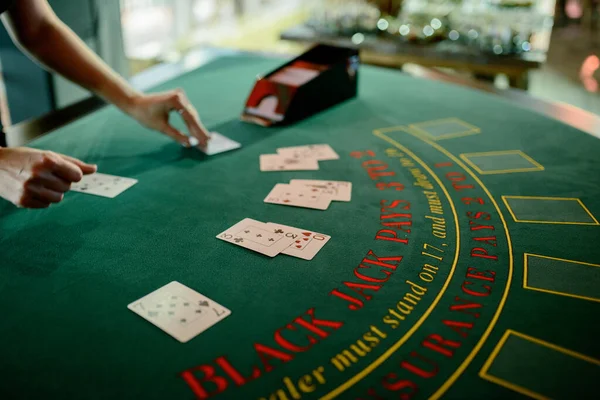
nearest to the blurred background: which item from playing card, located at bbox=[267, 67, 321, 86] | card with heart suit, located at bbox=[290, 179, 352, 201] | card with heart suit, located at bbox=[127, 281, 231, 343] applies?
playing card, located at bbox=[267, 67, 321, 86]

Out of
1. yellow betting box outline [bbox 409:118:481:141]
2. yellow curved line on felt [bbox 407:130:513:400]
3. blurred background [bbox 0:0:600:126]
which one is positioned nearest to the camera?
yellow curved line on felt [bbox 407:130:513:400]

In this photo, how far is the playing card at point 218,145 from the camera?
1.90 metres

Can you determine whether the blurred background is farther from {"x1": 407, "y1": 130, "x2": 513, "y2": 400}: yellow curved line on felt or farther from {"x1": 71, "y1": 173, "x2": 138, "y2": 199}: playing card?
{"x1": 407, "y1": 130, "x2": 513, "y2": 400}: yellow curved line on felt

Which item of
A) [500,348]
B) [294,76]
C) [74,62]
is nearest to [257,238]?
[500,348]

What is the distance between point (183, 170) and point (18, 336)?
2.80ft

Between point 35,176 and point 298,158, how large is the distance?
0.89 meters

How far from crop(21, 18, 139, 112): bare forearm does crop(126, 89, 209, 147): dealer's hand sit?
44 mm

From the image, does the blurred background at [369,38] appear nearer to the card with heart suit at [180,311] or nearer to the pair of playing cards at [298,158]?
the pair of playing cards at [298,158]

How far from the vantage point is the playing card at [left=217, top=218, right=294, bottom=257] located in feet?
4.17

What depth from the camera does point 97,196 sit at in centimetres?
154

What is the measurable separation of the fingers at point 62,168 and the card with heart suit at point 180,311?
0.37 m

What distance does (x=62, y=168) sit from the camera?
1.21 metres

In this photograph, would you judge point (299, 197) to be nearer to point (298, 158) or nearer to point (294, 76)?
point (298, 158)

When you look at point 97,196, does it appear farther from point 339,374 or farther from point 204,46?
point 204,46
